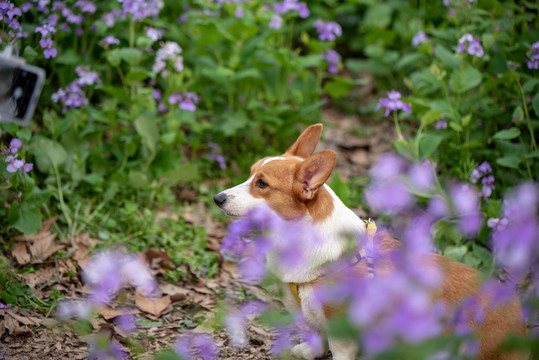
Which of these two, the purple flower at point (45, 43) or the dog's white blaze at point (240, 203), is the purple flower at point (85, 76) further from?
the dog's white blaze at point (240, 203)

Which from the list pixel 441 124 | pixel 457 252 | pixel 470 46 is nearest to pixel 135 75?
pixel 441 124

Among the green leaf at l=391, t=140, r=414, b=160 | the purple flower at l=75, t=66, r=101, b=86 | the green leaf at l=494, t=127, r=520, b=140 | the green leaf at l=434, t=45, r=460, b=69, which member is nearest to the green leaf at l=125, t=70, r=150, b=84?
the purple flower at l=75, t=66, r=101, b=86

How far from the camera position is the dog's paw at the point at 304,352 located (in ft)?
9.14

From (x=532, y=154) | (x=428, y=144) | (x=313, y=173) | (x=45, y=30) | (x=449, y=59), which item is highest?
(x=45, y=30)

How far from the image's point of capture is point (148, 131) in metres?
4.03

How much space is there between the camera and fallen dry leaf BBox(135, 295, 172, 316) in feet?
10.2

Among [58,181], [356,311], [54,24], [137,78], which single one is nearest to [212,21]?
[137,78]

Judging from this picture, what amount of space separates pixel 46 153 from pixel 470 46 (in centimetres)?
313

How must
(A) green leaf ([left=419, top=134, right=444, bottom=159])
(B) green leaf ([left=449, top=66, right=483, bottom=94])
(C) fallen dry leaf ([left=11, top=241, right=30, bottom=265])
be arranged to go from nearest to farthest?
(C) fallen dry leaf ([left=11, top=241, right=30, bottom=265]) < (A) green leaf ([left=419, top=134, right=444, bottom=159]) < (B) green leaf ([left=449, top=66, right=483, bottom=94])

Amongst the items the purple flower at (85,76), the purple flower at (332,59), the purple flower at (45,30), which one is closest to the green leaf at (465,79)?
the purple flower at (332,59)

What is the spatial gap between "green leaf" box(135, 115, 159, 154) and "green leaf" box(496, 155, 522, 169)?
251 centimetres

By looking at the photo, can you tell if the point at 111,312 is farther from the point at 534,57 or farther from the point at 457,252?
the point at 534,57

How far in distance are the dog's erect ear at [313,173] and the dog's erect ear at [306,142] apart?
1.18 ft

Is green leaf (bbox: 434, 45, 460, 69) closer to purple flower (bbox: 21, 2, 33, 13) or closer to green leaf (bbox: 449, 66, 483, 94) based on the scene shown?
green leaf (bbox: 449, 66, 483, 94)
